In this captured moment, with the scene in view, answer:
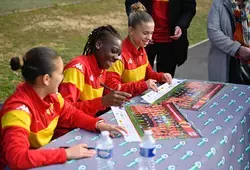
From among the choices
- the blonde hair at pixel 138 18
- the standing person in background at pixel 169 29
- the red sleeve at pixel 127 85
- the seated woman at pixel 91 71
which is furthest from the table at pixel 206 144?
the standing person in background at pixel 169 29

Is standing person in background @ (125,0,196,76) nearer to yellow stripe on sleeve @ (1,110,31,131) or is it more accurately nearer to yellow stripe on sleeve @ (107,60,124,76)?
yellow stripe on sleeve @ (107,60,124,76)

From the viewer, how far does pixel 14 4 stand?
1195 centimetres

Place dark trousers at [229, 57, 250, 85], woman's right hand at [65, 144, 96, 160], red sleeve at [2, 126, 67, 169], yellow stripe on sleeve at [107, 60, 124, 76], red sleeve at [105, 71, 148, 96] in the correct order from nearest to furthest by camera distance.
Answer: red sleeve at [2, 126, 67, 169]
woman's right hand at [65, 144, 96, 160]
red sleeve at [105, 71, 148, 96]
yellow stripe on sleeve at [107, 60, 124, 76]
dark trousers at [229, 57, 250, 85]

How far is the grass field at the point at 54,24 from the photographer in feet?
26.2

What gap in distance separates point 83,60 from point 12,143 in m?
1.10

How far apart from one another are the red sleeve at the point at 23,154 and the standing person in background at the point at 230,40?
2.32 metres

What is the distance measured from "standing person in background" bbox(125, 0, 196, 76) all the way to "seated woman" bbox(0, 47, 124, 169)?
187cm

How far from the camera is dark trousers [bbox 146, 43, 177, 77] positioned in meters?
4.58

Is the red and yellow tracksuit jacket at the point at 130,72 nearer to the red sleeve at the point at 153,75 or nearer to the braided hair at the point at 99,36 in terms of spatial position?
the red sleeve at the point at 153,75

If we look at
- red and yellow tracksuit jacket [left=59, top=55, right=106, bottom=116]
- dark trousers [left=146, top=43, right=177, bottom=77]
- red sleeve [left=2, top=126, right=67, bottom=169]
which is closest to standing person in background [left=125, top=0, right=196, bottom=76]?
dark trousers [left=146, top=43, right=177, bottom=77]

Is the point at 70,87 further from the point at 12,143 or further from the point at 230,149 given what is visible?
the point at 230,149

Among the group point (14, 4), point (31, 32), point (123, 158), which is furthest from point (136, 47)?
point (14, 4)

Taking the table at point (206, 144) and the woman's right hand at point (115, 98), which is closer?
the table at point (206, 144)

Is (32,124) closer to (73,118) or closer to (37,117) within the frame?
(37,117)
